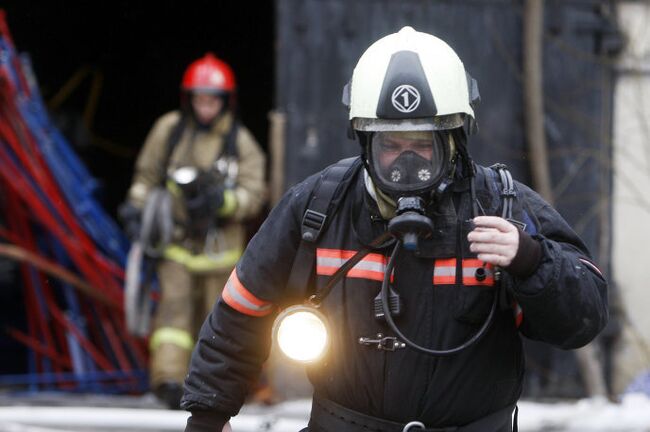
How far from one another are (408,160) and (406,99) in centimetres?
16

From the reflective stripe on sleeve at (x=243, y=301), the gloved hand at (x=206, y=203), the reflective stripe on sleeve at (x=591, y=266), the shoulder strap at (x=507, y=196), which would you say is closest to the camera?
the shoulder strap at (x=507, y=196)

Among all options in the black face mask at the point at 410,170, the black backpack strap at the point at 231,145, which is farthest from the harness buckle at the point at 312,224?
the black backpack strap at the point at 231,145

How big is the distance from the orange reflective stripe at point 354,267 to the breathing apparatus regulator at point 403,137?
0.05 ft

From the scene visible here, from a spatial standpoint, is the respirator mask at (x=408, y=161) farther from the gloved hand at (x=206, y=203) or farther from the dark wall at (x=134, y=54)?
the dark wall at (x=134, y=54)

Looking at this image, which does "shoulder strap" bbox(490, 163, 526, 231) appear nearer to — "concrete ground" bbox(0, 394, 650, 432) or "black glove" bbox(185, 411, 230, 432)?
"black glove" bbox(185, 411, 230, 432)

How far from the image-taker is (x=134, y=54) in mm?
10445

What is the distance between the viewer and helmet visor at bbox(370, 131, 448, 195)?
2.72m

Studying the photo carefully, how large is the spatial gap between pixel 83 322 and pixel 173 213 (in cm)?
120

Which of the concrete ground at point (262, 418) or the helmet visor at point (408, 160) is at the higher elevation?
the helmet visor at point (408, 160)

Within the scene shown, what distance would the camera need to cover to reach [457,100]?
2.83m

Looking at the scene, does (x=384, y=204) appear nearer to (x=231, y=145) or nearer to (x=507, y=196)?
(x=507, y=196)

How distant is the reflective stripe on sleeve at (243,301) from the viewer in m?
2.96

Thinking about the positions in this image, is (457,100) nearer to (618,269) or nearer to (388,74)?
(388,74)

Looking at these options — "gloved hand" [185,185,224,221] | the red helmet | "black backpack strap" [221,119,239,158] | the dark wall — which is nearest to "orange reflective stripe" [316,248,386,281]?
"gloved hand" [185,185,224,221]
